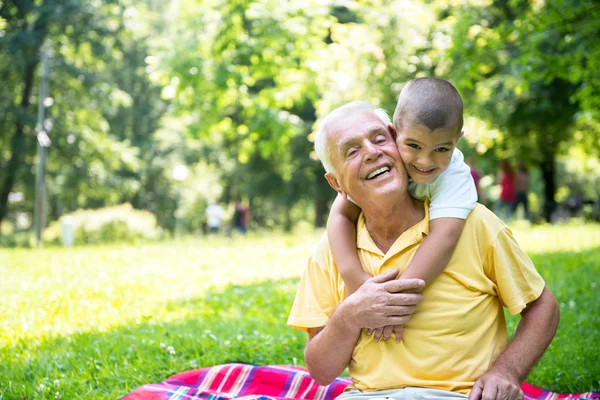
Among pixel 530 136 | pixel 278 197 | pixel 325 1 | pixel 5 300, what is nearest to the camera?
pixel 5 300

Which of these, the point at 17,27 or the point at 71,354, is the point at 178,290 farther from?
the point at 17,27

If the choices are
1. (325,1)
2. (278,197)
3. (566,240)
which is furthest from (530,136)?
(278,197)

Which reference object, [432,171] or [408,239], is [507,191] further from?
[432,171]

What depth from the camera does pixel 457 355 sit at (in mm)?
2611

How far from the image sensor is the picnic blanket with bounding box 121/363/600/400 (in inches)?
140

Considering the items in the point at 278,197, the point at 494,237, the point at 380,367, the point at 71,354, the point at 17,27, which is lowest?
the point at 278,197

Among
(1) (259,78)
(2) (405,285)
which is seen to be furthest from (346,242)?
(1) (259,78)

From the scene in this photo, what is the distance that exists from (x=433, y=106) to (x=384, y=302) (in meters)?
0.79

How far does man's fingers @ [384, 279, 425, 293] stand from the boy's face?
40cm

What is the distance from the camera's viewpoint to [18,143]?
72.4 ft

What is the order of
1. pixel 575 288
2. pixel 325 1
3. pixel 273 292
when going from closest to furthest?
pixel 575 288 → pixel 273 292 → pixel 325 1

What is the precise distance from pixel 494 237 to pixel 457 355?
51 centimetres

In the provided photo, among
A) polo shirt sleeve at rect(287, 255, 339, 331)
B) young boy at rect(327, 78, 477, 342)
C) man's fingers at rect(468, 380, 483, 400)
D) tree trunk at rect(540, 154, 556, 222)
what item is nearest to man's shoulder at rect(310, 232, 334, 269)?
polo shirt sleeve at rect(287, 255, 339, 331)

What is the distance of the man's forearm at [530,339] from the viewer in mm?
2578
